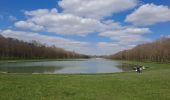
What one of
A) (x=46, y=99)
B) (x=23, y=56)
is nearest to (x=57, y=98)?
(x=46, y=99)

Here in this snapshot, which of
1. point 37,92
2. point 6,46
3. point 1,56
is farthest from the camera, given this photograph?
point 6,46

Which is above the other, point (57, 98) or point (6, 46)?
point (6, 46)

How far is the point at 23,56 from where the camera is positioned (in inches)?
5354

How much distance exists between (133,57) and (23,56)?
5624 cm

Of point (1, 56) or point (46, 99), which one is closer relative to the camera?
point (46, 99)

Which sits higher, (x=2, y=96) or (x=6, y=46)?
(x=6, y=46)

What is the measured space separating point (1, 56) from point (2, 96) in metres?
111

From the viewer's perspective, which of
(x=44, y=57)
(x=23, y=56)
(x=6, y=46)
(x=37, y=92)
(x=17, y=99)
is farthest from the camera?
(x=44, y=57)

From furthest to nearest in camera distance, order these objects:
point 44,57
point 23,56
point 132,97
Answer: point 44,57 < point 23,56 < point 132,97

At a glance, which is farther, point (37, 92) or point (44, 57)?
point (44, 57)

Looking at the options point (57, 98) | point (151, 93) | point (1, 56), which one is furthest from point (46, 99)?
point (1, 56)

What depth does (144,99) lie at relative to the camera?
35.3 ft

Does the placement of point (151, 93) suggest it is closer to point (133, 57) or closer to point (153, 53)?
point (153, 53)

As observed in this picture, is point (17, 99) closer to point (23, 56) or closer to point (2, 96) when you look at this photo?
point (2, 96)
